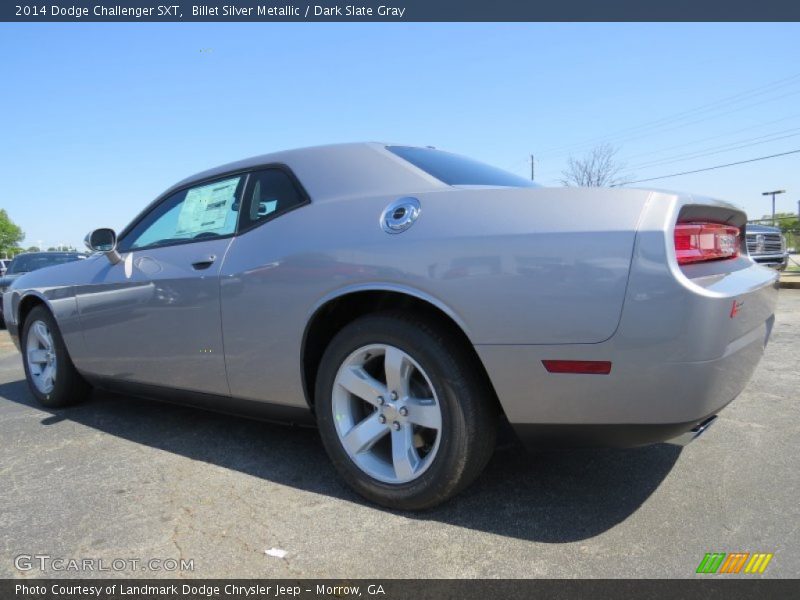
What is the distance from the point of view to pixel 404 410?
2.29 metres

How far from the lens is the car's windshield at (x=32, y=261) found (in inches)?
426

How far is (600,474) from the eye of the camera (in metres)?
2.61

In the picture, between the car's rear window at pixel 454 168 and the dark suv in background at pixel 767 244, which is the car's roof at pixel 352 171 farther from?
the dark suv in background at pixel 767 244

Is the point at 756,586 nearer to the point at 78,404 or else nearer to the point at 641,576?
the point at 641,576

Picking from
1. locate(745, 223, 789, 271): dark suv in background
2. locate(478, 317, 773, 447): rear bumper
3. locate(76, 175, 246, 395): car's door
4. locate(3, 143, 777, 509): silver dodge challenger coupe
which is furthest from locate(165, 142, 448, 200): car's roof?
locate(745, 223, 789, 271): dark suv in background

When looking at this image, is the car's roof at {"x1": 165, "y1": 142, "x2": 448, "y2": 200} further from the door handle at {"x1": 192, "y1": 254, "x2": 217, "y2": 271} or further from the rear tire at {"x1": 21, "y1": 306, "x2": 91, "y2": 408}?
the rear tire at {"x1": 21, "y1": 306, "x2": 91, "y2": 408}

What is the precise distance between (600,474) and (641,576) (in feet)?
2.67

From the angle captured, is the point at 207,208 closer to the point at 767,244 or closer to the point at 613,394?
the point at 613,394

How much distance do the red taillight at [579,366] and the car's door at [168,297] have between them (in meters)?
1.64

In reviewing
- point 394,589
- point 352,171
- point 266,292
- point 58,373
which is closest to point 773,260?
point 352,171

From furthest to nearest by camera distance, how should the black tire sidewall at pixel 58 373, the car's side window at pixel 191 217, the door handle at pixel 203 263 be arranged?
1. the black tire sidewall at pixel 58 373
2. the car's side window at pixel 191 217
3. the door handle at pixel 203 263

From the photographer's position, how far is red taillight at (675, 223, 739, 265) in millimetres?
1939

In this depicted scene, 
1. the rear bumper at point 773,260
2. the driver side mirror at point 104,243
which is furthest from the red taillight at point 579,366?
the rear bumper at point 773,260

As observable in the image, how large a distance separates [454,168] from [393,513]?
1.61 metres
